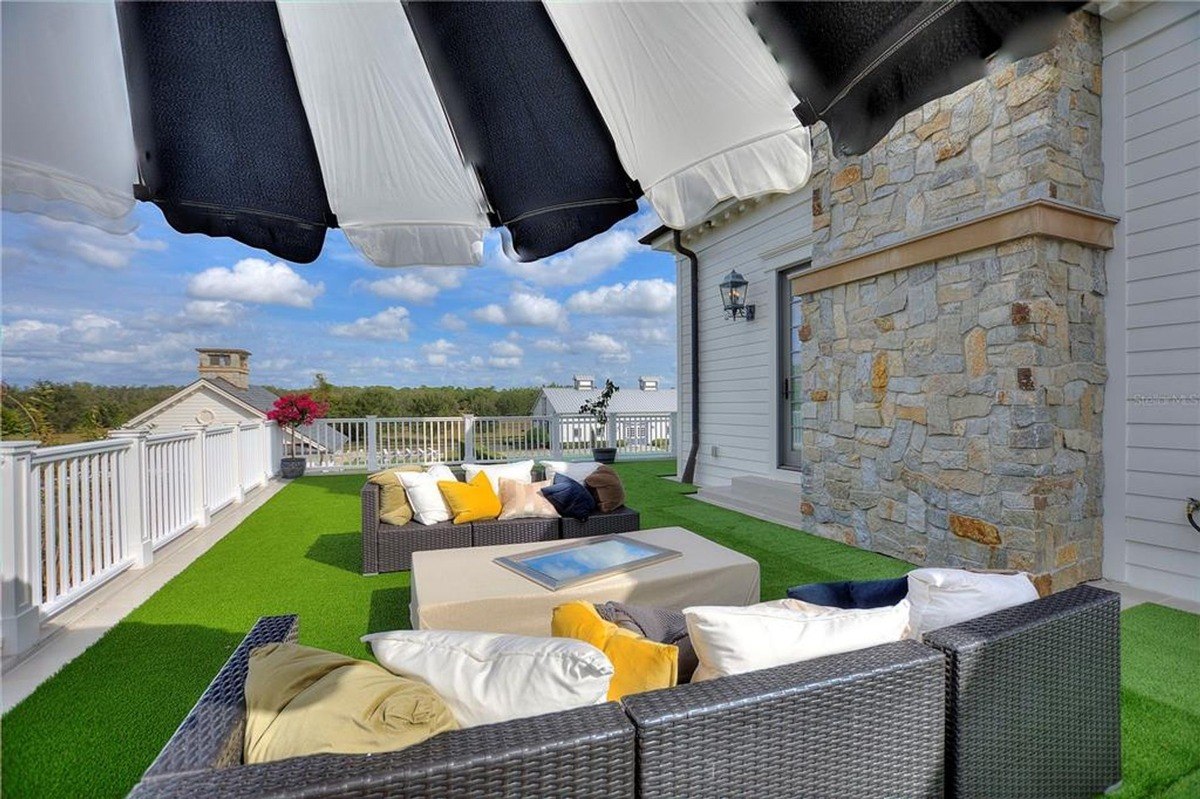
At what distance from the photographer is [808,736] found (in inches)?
49.0

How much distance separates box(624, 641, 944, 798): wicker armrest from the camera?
1.13 meters

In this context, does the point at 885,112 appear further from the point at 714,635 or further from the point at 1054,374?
the point at 1054,374

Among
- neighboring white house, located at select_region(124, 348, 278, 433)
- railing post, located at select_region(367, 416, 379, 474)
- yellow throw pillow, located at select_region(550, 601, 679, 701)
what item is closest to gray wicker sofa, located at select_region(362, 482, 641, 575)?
yellow throw pillow, located at select_region(550, 601, 679, 701)

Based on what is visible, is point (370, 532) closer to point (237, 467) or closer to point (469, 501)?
point (469, 501)

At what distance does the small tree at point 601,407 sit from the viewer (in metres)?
10.8

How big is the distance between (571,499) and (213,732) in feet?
11.0

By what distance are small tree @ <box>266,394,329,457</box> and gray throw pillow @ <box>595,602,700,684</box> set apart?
9184mm

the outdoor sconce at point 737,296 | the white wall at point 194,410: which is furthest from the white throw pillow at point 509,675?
the white wall at point 194,410

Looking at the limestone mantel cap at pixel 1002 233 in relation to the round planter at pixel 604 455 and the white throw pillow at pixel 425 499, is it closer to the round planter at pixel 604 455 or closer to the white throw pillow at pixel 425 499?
the white throw pillow at pixel 425 499

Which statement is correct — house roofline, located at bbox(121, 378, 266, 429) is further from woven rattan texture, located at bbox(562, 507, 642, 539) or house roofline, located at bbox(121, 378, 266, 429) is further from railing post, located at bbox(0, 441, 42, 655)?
woven rattan texture, located at bbox(562, 507, 642, 539)

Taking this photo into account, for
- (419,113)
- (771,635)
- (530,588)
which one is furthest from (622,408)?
(771,635)

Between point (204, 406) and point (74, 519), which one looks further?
point (204, 406)

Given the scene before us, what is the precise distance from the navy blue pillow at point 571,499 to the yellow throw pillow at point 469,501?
0.42 metres

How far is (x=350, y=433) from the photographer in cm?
1017
